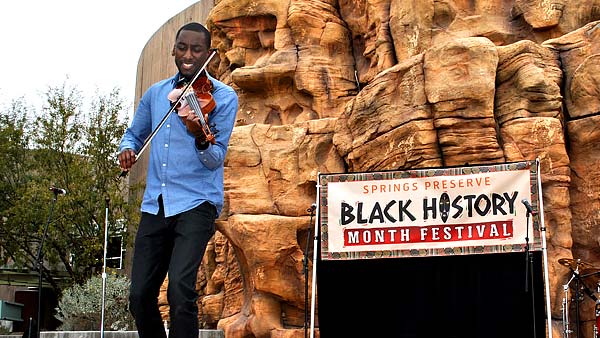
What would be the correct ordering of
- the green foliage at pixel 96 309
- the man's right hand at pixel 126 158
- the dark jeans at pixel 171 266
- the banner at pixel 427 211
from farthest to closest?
the green foliage at pixel 96 309 < the banner at pixel 427 211 < the man's right hand at pixel 126 158 < the dark jeans at pixel 171 266

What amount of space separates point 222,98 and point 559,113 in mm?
7064

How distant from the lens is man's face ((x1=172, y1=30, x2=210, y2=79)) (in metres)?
3.86

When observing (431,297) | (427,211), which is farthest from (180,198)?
(431,297)

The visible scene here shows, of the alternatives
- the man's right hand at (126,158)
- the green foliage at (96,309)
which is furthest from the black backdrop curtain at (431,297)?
the man's right hand at (126,158)

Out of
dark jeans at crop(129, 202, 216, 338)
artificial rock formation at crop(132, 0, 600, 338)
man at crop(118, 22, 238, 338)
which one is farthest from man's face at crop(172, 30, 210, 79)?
artificial rock formation at crop(132, 0, 600, 338)

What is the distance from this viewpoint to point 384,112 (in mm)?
10555

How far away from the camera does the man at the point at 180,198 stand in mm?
3564

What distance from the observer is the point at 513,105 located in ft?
33.1

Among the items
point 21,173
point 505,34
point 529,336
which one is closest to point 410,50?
point 505,34

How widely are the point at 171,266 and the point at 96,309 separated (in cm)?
1062

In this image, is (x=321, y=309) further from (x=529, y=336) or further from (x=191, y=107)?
(x=191, y=107)

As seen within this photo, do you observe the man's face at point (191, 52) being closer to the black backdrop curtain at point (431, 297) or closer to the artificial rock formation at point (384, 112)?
the black backdrop curtain at point (431, 297)

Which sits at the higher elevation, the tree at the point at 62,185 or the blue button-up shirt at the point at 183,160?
the tree at the point at 62,185

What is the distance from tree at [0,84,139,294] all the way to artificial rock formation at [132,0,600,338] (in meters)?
7.56
